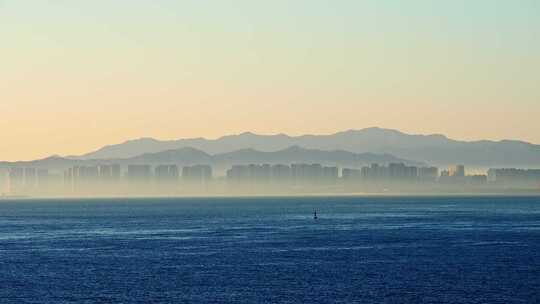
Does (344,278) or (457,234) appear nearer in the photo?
(344,278)

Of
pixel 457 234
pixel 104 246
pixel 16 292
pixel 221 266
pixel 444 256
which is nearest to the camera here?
pixel 16 292

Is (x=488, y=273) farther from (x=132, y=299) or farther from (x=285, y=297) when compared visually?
(x=132, y=299)

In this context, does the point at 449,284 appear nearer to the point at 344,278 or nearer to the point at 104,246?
the point at 344,278

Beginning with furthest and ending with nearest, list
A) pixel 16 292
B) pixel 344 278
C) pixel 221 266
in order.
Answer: pixel 221 266 < pixel 344 278 < pixel 16 292

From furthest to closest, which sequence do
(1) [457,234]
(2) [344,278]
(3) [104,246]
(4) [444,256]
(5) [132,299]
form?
(1) [457,234]
(3) [104,246]
(4) [444,256]
(2) [344,278]
(5) [132,299]

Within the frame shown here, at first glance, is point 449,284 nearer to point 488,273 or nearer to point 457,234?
point 488,273

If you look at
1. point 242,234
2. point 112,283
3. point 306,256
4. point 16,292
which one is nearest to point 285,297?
point 112,283

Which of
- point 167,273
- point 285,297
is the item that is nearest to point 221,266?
point 167,273

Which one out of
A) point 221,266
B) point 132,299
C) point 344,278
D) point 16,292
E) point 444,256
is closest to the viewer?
point 132,299

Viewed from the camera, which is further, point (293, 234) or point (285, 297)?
point (293, 234)
